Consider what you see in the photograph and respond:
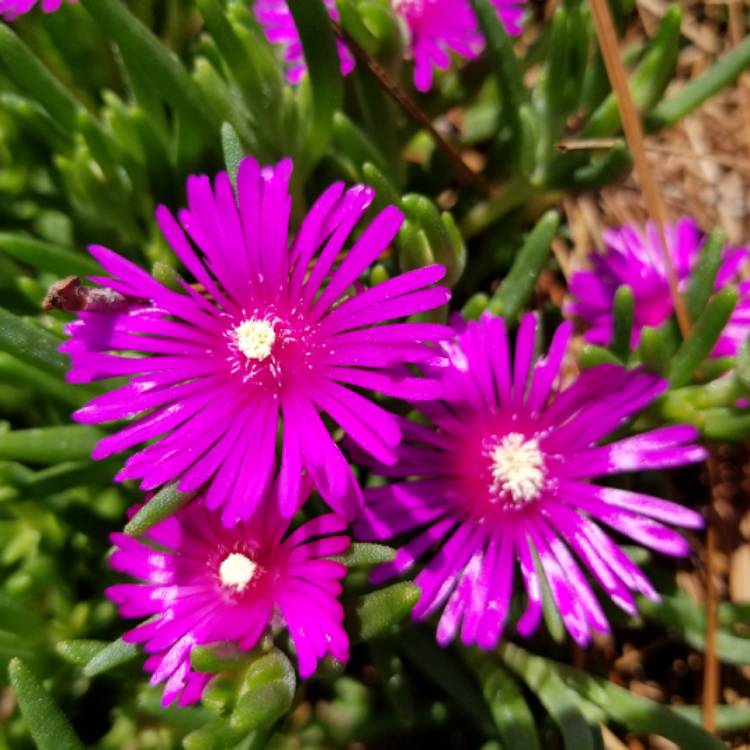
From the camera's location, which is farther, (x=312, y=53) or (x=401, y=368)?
(x=312, y=53)

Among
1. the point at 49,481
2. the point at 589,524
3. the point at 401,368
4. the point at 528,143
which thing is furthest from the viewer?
the point at 528,143

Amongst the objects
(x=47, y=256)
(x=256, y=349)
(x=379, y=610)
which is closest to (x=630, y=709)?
(x=379, y=610)

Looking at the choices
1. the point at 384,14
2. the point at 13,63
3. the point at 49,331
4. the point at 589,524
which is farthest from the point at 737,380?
the point at 13,63

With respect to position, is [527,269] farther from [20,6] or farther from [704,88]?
[20,6]

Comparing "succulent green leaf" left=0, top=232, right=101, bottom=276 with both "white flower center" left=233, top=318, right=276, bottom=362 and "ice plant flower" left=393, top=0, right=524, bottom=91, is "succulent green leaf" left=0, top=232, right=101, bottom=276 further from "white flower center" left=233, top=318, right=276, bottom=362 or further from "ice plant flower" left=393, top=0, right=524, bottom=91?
"ice plant flower" left=393, top=0, right=524, bottom=91

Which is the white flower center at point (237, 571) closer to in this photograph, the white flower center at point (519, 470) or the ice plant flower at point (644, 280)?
the white flower center at point (519, 470)

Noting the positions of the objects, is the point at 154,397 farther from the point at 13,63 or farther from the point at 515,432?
the point at 13,63

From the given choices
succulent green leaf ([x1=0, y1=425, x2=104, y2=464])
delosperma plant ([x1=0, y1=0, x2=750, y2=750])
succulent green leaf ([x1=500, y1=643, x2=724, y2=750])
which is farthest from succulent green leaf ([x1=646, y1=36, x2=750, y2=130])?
succulent green leaf ([x1=0, y1=425, x2=104, y2=464])
